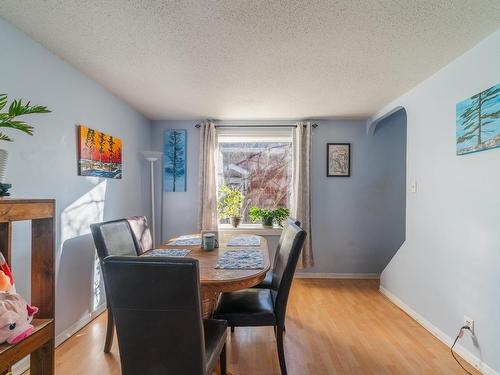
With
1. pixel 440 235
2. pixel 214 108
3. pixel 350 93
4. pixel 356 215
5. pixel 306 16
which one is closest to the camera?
pixel 306 16

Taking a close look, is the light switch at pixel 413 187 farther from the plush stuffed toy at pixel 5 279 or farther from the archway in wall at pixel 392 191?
the plush stuffed toy at pixel 5 279

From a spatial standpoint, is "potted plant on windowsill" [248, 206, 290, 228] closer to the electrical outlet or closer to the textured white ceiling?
the textured white ceiling

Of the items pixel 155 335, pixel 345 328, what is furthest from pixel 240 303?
pixel 345 328

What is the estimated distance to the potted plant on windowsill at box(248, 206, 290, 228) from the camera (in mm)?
3891

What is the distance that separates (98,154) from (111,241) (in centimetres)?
100

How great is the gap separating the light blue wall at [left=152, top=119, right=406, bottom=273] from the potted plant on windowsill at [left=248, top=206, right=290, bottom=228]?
25cm

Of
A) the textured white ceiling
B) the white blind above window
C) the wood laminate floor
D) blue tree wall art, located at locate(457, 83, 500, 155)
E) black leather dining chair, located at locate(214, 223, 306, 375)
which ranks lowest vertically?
the wood laminate floor

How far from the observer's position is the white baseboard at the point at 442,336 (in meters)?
1.88

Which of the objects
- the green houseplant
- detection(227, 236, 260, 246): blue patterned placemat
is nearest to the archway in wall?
the green houseplant

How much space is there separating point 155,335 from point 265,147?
326 cm

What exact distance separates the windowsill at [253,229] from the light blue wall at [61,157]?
1.46 metres

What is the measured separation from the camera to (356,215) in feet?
13.0

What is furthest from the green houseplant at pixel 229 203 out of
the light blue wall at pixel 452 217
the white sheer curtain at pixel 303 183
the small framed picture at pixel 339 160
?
the light blue wall at pixel 452 217

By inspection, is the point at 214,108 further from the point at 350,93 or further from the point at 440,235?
the point at 440,235
